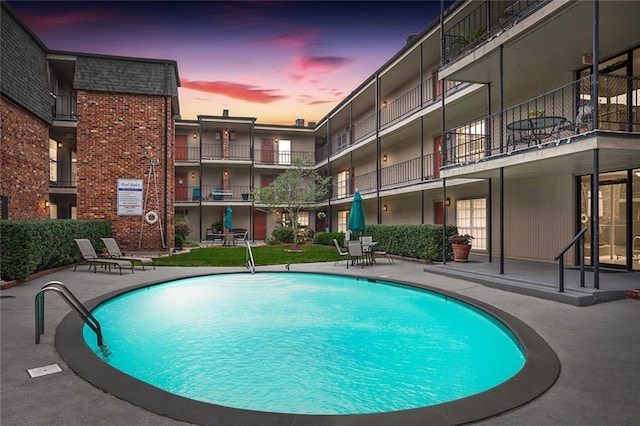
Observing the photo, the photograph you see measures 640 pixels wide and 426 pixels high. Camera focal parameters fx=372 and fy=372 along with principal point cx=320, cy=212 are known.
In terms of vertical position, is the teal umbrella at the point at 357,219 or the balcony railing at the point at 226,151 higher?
the balcony railing at the point at 226,151

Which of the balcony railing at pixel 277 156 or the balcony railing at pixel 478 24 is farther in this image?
the balcony railing at pixel 277 156

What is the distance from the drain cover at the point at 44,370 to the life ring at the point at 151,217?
1247 cm

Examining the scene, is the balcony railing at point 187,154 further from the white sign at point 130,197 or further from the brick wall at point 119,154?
the white sign at point 130,197

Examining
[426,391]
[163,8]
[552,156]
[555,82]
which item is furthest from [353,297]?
[163,8]

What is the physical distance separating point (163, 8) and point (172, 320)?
517 inches

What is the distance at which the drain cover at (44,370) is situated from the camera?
11.0 feet

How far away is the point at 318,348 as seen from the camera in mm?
4969

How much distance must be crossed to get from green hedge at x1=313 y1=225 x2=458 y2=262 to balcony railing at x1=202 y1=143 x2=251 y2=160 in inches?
588

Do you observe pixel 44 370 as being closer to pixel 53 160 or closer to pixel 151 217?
pixel 151 217

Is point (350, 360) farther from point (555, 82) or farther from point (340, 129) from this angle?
point (340, 129)

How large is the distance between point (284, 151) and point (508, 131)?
1989 cm

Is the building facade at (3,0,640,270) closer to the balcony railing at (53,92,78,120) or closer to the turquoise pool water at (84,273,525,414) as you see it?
the balcony railing at (53,92,78,120)

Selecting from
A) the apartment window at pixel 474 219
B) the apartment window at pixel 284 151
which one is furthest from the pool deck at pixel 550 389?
the apartment window at pixel 284 151

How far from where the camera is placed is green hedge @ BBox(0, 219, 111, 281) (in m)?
A: 7.66
